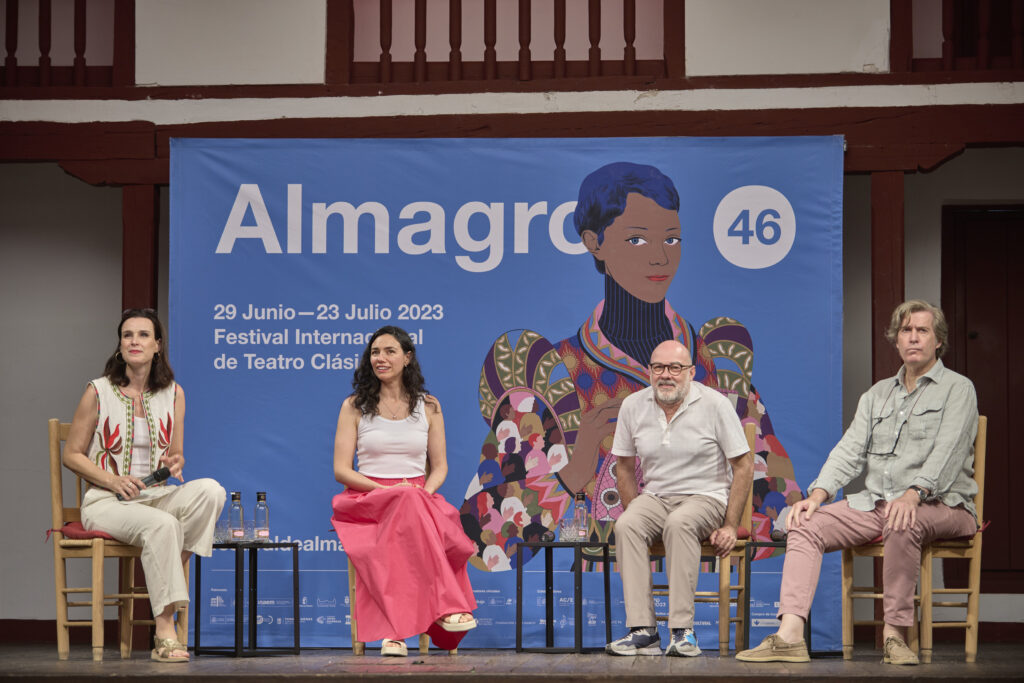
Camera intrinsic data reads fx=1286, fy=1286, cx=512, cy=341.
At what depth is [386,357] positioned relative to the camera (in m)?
5.21

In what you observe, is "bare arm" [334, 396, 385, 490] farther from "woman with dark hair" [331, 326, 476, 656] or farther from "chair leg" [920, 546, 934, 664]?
"chair leg" [920, 546, 934, 664]

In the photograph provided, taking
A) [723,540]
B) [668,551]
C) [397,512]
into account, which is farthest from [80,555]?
[723,540]

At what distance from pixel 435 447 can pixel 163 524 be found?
1.11 meters

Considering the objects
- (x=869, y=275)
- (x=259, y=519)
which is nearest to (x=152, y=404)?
(x=259, y=519)

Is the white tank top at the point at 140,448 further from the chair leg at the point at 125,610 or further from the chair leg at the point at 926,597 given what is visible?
the chair leg at the point at 926,597

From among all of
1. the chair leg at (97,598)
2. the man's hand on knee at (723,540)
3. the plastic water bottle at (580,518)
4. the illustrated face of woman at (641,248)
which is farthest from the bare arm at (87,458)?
the illustrated face of woman at (641,248)

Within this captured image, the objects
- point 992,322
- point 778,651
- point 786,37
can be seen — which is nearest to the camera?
point 778,651

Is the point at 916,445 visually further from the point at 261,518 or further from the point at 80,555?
the point at 80,555

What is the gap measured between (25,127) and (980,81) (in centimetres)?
466

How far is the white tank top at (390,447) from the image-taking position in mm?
5168

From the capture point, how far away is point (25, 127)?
6.40 m

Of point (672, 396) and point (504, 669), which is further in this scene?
point (672, 396)

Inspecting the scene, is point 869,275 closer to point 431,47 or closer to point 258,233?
point 431,47

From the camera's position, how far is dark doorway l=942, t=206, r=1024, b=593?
6871mm
